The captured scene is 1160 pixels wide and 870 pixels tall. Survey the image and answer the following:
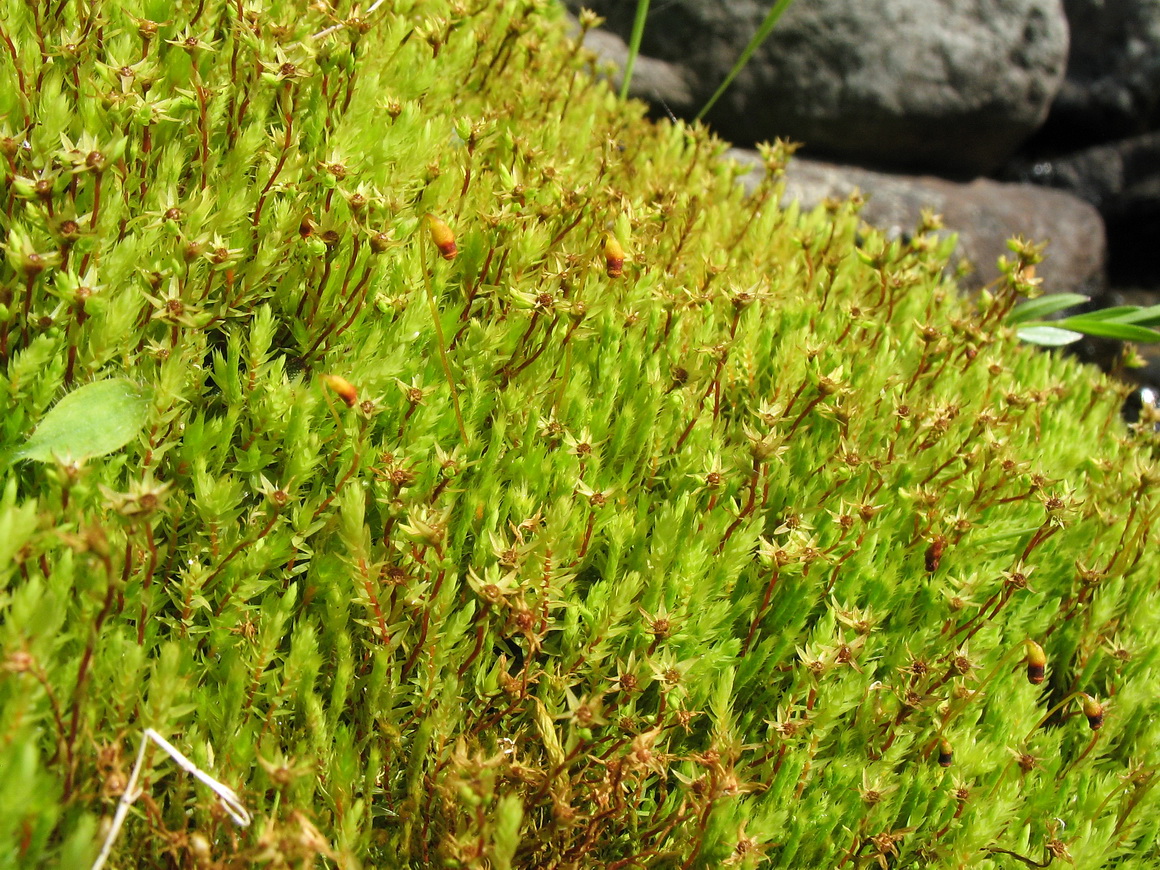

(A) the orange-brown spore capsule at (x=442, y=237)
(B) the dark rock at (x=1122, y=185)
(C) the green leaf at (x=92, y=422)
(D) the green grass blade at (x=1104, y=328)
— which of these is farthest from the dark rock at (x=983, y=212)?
(C) the green leaf at (x=92, y=422)

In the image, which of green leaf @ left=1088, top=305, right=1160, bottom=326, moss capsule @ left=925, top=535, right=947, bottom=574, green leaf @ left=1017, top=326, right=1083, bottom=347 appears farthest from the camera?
green leaf @ left=1017, top=326, right=1083, bottom=347

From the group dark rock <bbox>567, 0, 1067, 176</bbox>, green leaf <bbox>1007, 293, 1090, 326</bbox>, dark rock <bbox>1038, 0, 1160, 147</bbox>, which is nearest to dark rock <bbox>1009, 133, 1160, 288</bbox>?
dark rock <bbox>1038, 0, 1160, 147</bbox>

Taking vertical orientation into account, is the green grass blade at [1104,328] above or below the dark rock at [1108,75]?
below

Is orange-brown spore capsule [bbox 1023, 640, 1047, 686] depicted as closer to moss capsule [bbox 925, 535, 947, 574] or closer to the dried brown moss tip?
moss capsule [bbox 925, 535, 947, 574]

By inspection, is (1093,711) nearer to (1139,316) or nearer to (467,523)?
(467,523)

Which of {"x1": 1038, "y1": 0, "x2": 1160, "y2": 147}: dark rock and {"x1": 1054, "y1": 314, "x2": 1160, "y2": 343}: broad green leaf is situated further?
{"x1": 1038, "y1": 0, "x2": 1160, "y2": 147}: dark rock

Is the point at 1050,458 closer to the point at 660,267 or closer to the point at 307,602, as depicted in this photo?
the point at 660,267

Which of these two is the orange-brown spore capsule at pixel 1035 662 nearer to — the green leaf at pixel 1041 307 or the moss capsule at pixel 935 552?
the moss capsule at pixel 935 552
